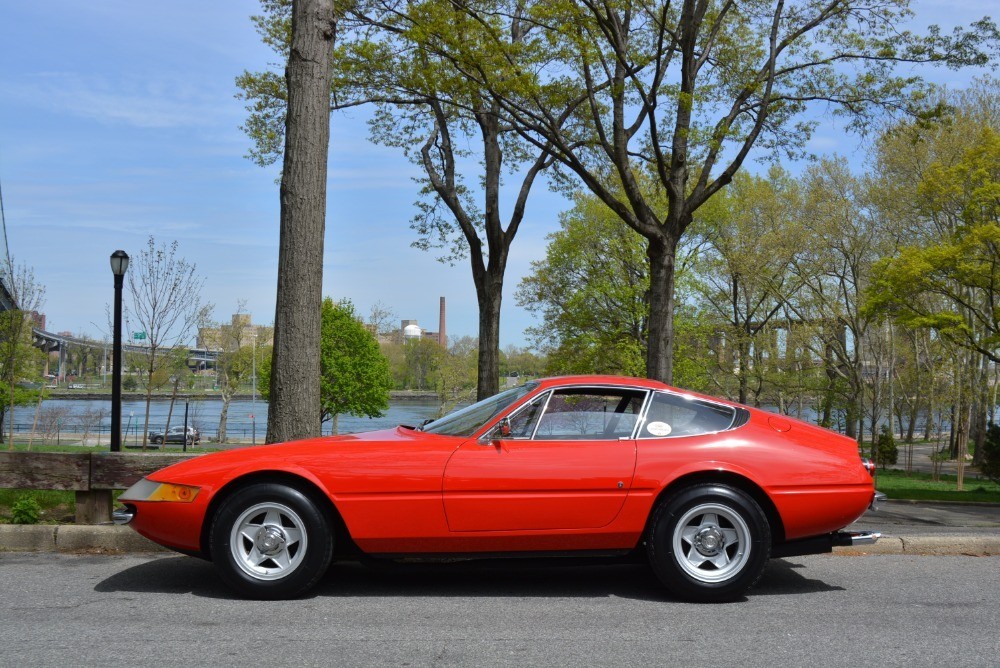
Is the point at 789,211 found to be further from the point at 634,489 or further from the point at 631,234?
the point at 634,489

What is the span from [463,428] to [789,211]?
3480 cm

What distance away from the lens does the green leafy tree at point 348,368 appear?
190 ft

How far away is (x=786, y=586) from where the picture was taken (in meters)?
5.59

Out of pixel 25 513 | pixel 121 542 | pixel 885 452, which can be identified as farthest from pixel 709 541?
pixel 885 452

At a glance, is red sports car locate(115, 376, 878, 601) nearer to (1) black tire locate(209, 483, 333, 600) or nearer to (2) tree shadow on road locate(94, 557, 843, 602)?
(1) black tire locate(209, 483, 333, 600)

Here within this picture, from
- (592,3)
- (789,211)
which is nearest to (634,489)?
(592,3)

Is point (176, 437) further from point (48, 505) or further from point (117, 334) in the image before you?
point (48, 505)

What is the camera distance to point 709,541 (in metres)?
5.14

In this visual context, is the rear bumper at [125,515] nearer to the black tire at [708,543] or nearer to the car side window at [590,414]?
the car side window at [590,414]

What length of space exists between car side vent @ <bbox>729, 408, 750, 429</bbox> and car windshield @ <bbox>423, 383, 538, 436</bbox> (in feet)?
4.14

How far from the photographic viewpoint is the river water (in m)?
58.7

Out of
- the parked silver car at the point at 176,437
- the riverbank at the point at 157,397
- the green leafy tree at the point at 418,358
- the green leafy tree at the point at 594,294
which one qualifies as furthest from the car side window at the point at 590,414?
the riverbank at the point at 157,397

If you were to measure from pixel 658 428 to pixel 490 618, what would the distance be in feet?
5.12

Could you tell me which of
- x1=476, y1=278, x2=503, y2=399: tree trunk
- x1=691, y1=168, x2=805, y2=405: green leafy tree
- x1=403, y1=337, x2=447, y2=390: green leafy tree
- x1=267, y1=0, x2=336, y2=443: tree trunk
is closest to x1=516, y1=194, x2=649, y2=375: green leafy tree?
x1=691, y1=168, x2=805, y2=405: green leafy tree
